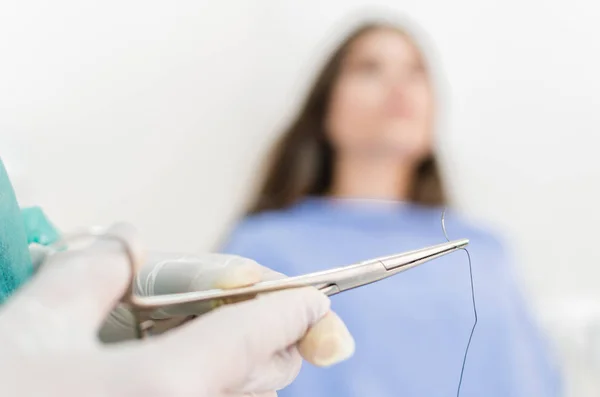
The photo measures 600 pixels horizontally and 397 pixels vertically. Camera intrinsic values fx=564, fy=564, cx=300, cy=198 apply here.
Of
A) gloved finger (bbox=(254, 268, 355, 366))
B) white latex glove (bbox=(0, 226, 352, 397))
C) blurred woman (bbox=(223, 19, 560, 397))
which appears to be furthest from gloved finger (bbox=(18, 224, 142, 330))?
blurred woman (bbox=(223, 19, 560, 397))

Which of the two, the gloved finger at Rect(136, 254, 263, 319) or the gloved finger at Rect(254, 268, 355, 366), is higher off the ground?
the gloved finger at Rect(136, 254, 263, 319)

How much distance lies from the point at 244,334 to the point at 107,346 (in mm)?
62

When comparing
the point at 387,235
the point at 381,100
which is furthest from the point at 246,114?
the point at 387,235

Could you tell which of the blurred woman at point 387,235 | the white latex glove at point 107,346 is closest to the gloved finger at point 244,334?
the white latex glove at point 107,346

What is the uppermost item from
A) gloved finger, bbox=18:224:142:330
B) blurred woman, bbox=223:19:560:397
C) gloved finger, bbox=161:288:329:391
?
gloved finger, bbox=18:224:142:330

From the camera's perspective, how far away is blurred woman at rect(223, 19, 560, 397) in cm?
65

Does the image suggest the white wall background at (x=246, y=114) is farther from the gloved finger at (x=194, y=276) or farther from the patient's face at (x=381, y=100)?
the gloved finger at (x=194, y=276)

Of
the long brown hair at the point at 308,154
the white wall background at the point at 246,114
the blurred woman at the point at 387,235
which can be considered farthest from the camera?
the long brown hair at the point at 308,154

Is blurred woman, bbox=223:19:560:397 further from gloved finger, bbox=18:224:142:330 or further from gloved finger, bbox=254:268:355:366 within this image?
gloved finger, bbox=18:224:142:330

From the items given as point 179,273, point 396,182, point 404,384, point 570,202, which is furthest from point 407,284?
point 570,202

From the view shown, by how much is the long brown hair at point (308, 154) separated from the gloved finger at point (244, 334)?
651 millimetres

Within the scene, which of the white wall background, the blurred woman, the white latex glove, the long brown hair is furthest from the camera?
the long brown hair

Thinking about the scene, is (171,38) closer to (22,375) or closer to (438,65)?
(438,65)

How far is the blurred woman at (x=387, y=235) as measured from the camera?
0.65 m
